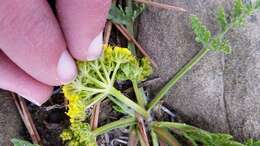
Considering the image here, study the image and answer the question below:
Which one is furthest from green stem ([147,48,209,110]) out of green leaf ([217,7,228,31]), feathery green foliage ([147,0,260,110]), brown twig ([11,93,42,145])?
brown twig ([11,93,42,145])

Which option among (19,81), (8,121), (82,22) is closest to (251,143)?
(82,22)

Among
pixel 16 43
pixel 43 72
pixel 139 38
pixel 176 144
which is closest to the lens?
pixel 16 43

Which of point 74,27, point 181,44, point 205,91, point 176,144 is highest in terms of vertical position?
point 74,27

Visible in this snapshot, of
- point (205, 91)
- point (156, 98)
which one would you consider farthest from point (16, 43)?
point (205, 91)

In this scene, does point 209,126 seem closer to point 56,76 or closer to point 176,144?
point 176,144

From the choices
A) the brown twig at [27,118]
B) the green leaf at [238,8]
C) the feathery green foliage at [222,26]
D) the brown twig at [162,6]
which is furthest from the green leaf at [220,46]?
the brown twig at [27,118]

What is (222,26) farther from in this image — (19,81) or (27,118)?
(27,118)
